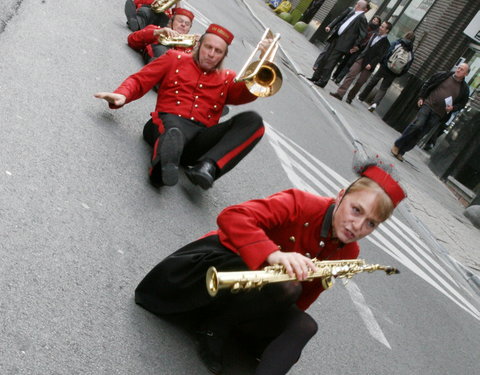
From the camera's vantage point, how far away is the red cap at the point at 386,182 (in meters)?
2.57

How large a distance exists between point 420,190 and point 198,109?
7.02m

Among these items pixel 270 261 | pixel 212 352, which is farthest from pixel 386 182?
pixel 212 352

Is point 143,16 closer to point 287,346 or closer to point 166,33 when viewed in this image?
point 166,33

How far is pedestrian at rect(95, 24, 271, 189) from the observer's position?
13.9ft

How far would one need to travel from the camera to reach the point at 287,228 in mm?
2734

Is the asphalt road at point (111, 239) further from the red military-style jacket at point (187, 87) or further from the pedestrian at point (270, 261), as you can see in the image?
the red military-style jacket at point (187, 87)

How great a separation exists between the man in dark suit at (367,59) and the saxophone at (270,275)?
1110 cm

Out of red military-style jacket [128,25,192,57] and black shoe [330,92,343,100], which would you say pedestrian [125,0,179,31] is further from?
black shoe [330,92,343,100]

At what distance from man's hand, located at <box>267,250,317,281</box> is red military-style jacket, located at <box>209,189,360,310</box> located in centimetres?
6

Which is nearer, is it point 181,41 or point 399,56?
point 181,41

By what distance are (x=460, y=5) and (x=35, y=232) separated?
15.3 m

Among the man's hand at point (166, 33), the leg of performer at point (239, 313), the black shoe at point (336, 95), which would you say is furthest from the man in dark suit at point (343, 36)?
the leg of performer at point (239, 313)

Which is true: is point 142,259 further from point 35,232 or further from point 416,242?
point 416,242

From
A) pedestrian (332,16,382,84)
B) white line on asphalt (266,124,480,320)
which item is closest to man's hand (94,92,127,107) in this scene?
white line on asphalt (266,124,480,320)
